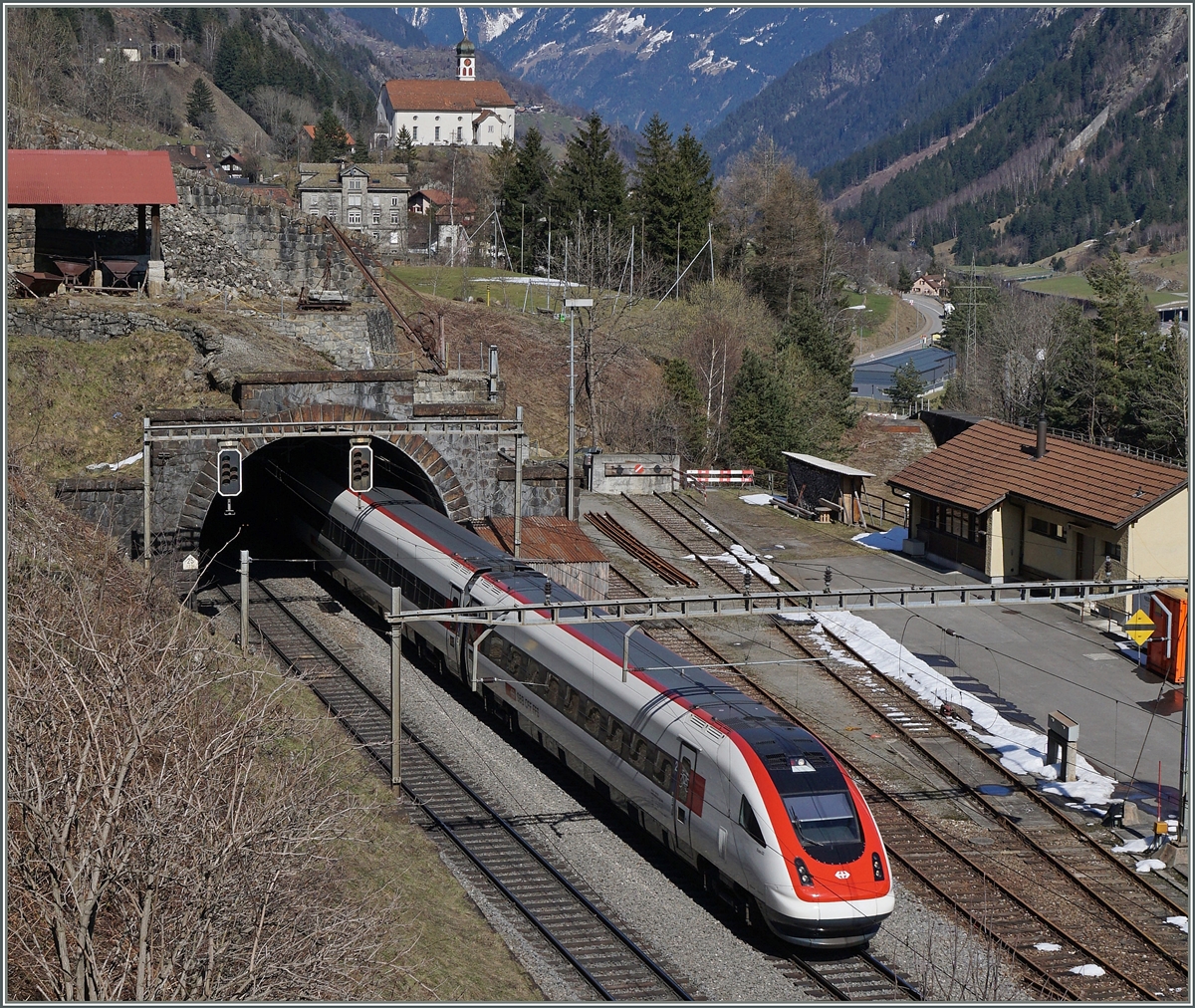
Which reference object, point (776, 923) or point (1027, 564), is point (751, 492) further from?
point (776, 923)

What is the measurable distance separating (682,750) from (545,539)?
1513 cm

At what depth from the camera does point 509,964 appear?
18422 millimetres

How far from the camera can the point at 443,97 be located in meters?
192

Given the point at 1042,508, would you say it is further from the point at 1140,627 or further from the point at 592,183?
the point at 592,183

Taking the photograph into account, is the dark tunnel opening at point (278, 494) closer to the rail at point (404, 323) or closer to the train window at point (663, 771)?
the rail at point (404, 323)

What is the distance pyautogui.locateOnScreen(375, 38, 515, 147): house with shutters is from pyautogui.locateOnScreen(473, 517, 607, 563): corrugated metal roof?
158300 mm

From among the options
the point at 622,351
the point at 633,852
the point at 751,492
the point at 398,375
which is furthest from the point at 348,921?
the point at 622,351

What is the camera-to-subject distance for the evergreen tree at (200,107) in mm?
142875

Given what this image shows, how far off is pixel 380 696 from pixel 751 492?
23.6 m

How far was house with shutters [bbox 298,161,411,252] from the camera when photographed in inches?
4555

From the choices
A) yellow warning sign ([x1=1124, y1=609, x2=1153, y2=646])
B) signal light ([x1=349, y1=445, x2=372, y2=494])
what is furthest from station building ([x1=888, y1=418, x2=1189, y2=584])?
signal light ([x1=349, y1=445, x2=372, y2=494])

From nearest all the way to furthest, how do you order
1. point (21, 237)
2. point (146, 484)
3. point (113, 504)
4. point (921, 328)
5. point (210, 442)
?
point (146, 484)
point (113, 504)
point (210, 442)
point (21, 237)
point (921, 328)

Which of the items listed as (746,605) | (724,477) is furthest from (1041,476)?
(746,605)

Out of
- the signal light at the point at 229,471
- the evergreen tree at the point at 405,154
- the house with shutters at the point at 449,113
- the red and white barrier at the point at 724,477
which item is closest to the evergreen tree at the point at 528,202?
the red and white barrier at the point at 724,477
